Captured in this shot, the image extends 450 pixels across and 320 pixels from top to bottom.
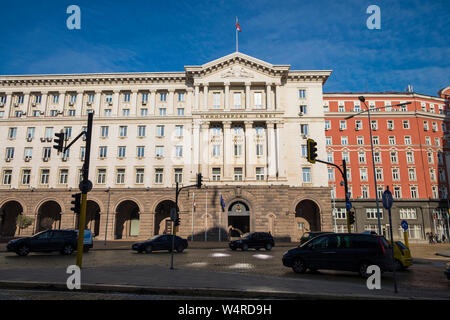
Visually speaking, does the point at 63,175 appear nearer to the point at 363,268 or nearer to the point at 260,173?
the point at 260,173

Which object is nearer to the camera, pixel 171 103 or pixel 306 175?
pixel 306 175

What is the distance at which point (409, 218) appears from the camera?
48594mm

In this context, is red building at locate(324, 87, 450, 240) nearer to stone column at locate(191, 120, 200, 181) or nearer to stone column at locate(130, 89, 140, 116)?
stone column at locate(191, 120, 200, 181)

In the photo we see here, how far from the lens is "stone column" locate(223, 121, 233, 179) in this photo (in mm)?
40125

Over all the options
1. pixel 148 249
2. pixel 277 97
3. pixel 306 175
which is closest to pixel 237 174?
pixel 306 175

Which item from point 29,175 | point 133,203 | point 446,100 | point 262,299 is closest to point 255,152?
point 133,203

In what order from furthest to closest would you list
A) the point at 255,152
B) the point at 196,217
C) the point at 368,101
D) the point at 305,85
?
the point at 368,101 < the point at 305,85 < the point at 255,152 < the point at 196,217

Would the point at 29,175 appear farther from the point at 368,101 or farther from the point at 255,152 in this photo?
the point at 368,101

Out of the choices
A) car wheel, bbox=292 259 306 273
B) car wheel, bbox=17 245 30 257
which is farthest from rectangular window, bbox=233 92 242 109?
car wheel, bbox=292 259 306 273

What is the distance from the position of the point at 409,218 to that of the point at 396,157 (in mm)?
9916

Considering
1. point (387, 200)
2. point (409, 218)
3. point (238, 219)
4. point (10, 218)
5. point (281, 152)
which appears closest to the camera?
point (387, 200)

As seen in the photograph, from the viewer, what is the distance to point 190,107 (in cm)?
4309

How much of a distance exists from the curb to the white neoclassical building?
28988mm
